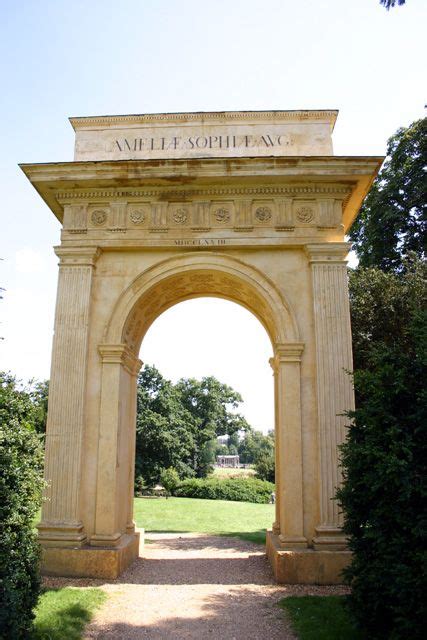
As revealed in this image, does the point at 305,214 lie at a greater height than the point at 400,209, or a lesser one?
lesser

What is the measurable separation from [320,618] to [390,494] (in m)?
2.68

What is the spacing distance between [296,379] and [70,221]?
19.6 feet

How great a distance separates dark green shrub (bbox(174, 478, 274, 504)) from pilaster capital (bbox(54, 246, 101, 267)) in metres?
23.2

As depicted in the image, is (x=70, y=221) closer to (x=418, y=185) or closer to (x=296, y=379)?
(x=296, y=379)

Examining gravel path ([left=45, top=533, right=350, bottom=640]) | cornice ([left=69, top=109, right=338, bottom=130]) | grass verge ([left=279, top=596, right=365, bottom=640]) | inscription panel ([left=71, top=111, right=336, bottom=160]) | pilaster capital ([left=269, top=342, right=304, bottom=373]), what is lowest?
gravel path ([left=45, top=533, right=350, bottom=640])

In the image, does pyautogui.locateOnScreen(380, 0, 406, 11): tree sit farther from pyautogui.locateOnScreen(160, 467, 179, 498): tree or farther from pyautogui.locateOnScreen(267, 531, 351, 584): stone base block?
pyautogui.locateOnScreen(160, 467, 179, 498): tree

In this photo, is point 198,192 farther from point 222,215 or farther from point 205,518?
point 205,518

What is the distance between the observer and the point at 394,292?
1535 cm

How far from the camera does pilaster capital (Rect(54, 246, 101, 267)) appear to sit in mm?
11102

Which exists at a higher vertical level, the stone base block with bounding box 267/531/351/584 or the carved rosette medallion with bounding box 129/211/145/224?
the carved rosette medallion with bounding box 129/211/145/224

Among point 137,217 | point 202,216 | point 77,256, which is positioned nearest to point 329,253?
point 202,216

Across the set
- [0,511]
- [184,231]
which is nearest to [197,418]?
[184,231]

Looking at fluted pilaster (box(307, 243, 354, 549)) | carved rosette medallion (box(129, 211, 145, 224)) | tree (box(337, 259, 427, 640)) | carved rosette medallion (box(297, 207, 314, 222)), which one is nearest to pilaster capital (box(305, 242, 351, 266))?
fluted pilaster (box(307, 243, 354, 549))

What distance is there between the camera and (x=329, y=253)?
11.0m
